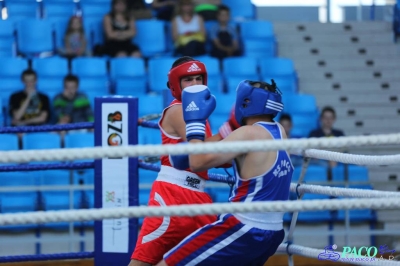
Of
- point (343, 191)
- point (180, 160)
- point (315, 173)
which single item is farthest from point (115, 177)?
point (315, 173)

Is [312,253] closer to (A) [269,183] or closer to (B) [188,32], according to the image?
(A) [269,183]

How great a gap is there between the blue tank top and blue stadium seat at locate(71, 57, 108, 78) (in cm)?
443

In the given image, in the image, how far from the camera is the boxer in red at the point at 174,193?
338 cm

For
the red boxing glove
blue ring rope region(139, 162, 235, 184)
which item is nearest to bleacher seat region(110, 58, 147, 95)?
blue ring rope region(139, 162, 235, 184)

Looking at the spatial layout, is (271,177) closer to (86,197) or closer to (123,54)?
(86,197)

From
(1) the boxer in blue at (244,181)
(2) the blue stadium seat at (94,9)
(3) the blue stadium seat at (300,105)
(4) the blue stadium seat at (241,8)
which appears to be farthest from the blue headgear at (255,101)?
(4) the blue stadium seat at (241,8)

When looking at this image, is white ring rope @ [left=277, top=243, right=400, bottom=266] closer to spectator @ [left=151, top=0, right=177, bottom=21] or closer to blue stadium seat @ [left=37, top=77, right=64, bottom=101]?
blue stadium seat @ [left=37, top=77, right=64, bottom=101]

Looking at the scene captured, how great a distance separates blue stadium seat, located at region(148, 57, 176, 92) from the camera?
288 inches

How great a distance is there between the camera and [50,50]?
7.65 meters

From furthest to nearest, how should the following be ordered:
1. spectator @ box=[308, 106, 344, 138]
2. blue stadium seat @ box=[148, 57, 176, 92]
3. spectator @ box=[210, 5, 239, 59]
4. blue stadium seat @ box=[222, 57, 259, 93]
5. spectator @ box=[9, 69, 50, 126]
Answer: spectator @ box=[210, 5, 239, 59], blue stadium seat @ box=[222, 57, 259, 93], blue stadium seat @ box=[148, 57, 176, 92], spectator @ box=[308, 106, 344, 138], spectator @ box=[9, 69, 50, 126]

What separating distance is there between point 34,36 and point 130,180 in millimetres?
3755

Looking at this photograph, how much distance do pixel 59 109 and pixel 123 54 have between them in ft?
3.85

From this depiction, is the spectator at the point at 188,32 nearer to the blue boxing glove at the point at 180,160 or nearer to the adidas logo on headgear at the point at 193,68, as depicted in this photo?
the adidas logo on headgear at the point at 193,68

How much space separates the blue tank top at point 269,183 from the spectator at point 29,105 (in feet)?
12.6
